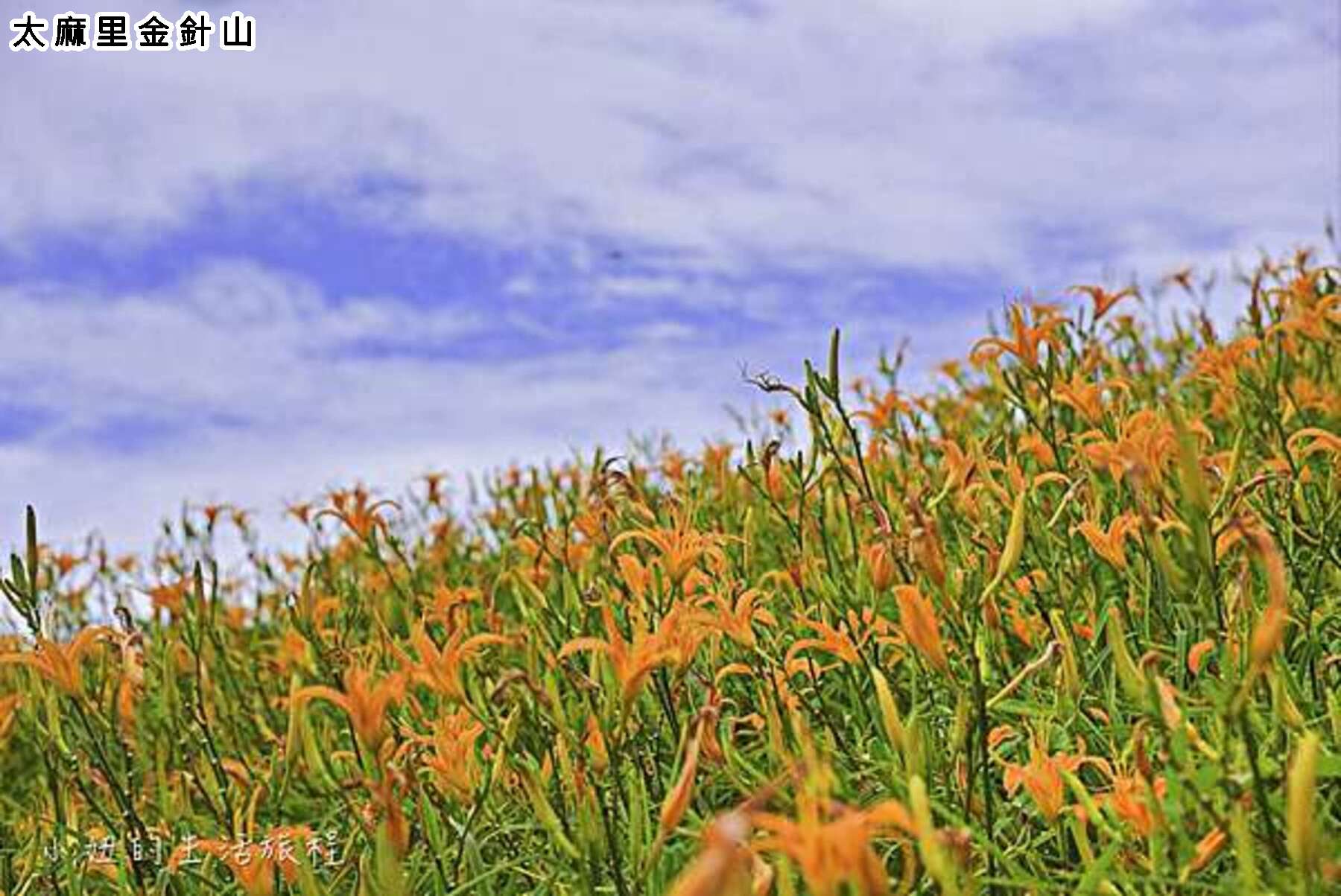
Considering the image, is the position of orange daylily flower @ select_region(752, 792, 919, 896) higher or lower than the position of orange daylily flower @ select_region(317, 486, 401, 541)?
lower

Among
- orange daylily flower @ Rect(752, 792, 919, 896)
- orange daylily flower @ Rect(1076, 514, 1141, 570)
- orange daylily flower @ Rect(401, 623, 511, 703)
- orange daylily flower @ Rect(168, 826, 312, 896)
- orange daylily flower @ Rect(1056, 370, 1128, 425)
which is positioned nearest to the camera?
orange daylily flower @ Rect(752, 792, 919, 896)

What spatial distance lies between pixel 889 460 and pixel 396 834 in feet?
7.74

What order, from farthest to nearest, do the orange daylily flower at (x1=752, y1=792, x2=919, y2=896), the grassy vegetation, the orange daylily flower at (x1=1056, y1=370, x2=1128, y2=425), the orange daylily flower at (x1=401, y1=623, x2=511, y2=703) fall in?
the orange daylily flower at (x1=1056, y1=370, x2=1128, y2=425) → the orange daylily flower at (x1=401, y1=623, x2=511, y2=703) → the grassy vegetation → the orange daylily flower at (x1=752, y1=792, x2=919, y2=896)

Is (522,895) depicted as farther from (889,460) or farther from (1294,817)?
(889,460)

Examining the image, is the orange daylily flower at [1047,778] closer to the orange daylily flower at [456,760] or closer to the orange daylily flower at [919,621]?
the orange daylily flower at [919,621]

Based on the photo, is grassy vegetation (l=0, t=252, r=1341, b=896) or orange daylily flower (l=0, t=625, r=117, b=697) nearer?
grassy vegetation (l=0, t=252, r=1341, b=896)

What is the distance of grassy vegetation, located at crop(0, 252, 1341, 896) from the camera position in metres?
1.48

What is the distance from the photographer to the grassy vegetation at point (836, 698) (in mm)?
1476

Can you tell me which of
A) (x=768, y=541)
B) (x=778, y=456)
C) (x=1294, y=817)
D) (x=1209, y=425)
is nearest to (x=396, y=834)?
(x=1294, y=817)

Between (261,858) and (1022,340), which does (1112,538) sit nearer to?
(1022,340)

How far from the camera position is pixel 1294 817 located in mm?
1174

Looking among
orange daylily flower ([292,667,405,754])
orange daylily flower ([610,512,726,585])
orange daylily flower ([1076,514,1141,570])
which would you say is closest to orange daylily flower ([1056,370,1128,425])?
orange daylily flower ([1076,514,1141,570])

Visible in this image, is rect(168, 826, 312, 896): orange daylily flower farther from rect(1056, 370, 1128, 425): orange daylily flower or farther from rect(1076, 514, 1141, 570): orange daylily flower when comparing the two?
rect(1056, 370, 1128, 425): orange daylily flower

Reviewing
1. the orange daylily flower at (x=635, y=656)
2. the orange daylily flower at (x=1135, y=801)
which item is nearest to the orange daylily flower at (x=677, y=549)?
the orange daylily flower at (x=635, y=656)
